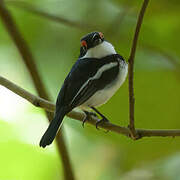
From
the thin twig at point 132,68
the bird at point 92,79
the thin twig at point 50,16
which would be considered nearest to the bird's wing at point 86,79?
the bird at point 92,79

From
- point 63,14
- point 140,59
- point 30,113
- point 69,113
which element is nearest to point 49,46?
point 63,14

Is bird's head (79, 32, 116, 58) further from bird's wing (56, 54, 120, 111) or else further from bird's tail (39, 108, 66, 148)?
bird's tail (39, 108, 66, 148)

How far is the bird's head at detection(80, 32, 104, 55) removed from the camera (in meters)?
3.09

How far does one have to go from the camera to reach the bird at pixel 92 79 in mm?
2815

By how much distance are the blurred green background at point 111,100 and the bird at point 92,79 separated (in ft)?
0.67

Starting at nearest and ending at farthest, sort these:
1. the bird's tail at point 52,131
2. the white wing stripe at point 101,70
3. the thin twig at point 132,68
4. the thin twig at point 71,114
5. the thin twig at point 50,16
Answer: the thin twig at point 132,68, the thin twig at point 71,114, the bird's tail at point 52,131, the white wing stripe at point 101,70, the thin twig at point 50,16

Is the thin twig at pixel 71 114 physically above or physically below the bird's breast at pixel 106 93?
above

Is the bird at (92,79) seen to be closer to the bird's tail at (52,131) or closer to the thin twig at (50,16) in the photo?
the bird's tail at (52,131)

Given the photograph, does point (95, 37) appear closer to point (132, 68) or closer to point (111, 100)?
point (111, 100)

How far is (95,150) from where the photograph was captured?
345 centimetres

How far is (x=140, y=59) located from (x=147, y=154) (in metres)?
0.74

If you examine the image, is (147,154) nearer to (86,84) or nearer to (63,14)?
(86,84)

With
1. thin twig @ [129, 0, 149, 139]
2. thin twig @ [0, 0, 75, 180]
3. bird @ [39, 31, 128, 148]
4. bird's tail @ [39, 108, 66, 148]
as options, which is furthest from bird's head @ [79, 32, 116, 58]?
thin twig @ [129, 0, 149, 139]

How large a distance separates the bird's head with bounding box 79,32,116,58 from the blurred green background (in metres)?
0.21
